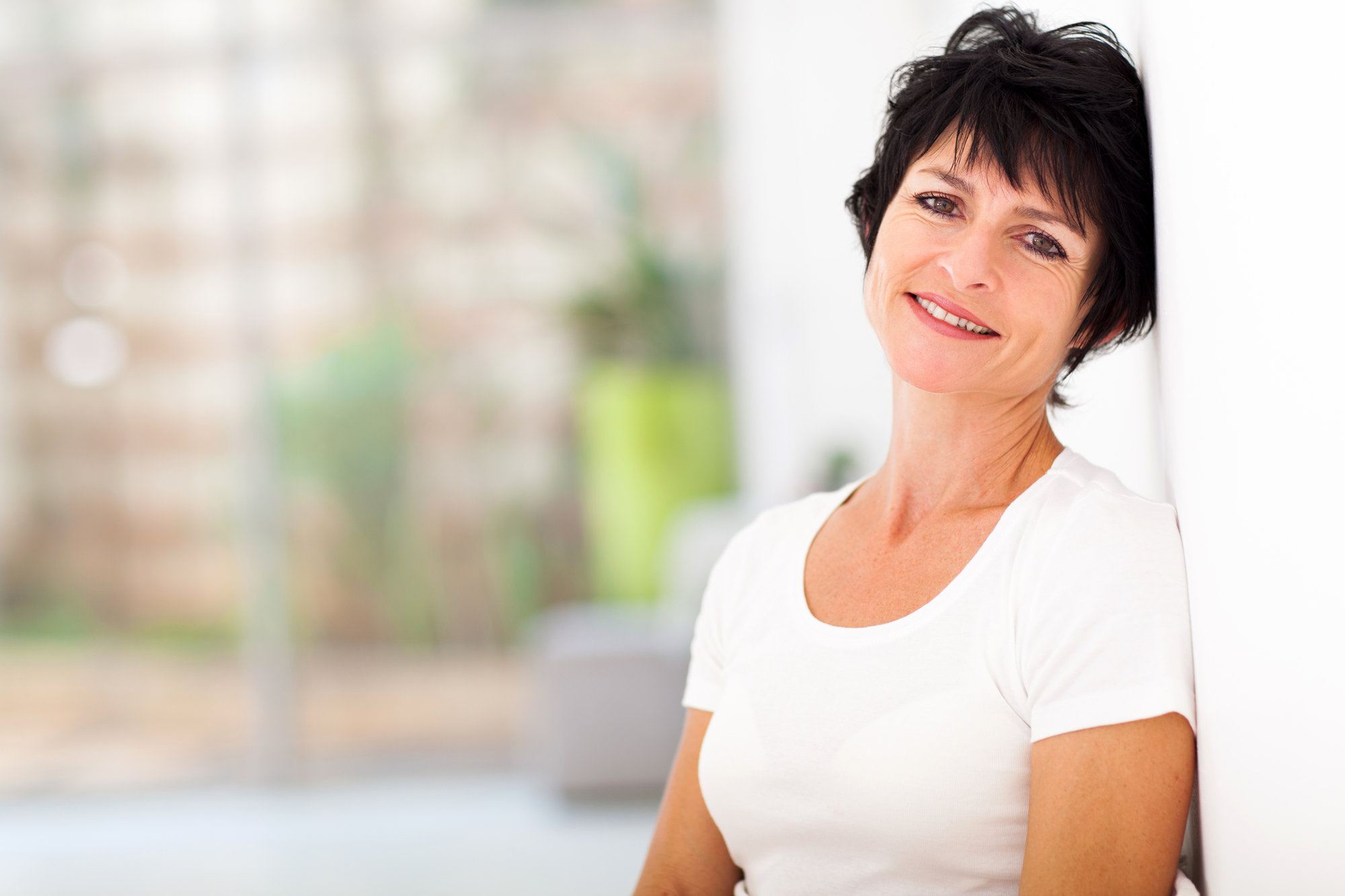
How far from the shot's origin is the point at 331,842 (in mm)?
4074

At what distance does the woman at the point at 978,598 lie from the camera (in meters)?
0.96

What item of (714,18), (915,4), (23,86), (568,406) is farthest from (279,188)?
(915,4)

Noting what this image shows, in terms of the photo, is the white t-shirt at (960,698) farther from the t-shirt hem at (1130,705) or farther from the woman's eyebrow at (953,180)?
the woman's eyebrow at (953,180)

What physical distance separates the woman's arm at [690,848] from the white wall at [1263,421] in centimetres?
53

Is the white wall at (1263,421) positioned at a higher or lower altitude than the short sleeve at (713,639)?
higher

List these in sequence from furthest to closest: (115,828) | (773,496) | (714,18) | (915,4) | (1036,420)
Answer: (714,18), (773,496), (115,828), (915,4), (1036,420)

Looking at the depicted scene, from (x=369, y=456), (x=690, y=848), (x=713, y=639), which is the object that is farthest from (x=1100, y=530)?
(x=369, y=456)

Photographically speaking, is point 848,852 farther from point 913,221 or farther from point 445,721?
point 445,721

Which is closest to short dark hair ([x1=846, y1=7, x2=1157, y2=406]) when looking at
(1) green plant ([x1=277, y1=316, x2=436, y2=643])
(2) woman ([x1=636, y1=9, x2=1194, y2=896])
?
(2) woman ([x1=636, y1=9, x2=1194, y2=896])

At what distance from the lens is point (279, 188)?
16.5 ft

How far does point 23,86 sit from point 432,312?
1948mm

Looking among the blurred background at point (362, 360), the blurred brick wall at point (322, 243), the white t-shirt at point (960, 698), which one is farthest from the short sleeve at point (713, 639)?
the blurred brick wall at point (322, 243)

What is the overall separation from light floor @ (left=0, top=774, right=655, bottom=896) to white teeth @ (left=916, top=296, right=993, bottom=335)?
2.55m

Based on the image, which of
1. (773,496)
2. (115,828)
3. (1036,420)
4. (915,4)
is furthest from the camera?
(773,496)
